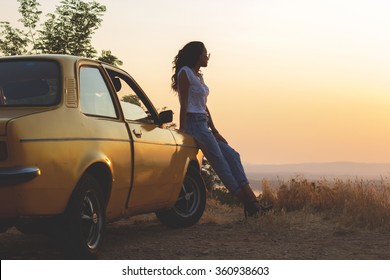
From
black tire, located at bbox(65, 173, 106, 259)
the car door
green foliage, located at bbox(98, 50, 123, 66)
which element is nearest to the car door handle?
the car door

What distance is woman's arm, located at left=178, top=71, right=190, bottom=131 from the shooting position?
952 centimetres

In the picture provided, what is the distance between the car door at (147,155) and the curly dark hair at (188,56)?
1.30 m

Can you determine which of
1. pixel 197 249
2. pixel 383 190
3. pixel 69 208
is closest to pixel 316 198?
pixel 383 190

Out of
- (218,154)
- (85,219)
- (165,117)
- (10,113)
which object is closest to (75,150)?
(10,113)

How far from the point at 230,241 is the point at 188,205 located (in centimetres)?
149

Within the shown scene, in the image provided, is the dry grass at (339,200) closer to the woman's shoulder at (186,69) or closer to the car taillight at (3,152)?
the woman's shoulder at (186,69)

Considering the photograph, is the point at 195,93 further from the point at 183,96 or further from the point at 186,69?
the point at 186,69

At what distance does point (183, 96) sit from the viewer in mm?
9547

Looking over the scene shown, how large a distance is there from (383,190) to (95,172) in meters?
5.91

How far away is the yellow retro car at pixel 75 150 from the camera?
18.6 feet

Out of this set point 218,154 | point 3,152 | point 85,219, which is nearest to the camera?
point 3,152

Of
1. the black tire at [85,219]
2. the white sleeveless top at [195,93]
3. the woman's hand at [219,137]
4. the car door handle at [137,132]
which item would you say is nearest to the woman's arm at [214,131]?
the woman's hand at [219,137]

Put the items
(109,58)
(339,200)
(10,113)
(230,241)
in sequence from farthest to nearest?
(109,58), (339,200), (230,241), (10,113)
